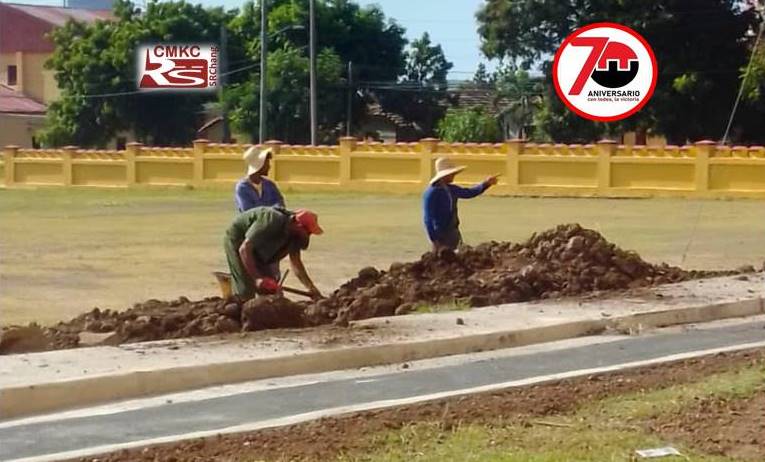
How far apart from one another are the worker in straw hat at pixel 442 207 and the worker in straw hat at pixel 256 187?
93.7 inches

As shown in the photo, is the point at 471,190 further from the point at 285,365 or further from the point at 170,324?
the point at 285,365

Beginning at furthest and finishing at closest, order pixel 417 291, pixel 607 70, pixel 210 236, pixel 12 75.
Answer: pixel 12 75 < pixel 607 70 < pixel 210 236 < pixel 417 291

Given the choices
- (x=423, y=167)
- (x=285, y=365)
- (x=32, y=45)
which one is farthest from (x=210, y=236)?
(x=32, y=45)

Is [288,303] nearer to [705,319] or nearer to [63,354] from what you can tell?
[63,354]

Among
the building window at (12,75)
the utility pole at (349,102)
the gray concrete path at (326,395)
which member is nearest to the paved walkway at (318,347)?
the gray concrete path at (326,395)

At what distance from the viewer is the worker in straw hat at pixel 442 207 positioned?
48.2 ft

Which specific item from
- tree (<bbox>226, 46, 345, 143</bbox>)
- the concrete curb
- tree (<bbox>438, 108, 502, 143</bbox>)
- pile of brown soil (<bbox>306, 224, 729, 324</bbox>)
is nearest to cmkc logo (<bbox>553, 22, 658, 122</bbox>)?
tree (<bbox>438, 108, 502, 143</bbox>)

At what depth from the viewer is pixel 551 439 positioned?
7.43 meters

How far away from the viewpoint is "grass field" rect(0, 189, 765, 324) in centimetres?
1723

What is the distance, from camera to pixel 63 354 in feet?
33.3

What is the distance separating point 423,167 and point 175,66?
2229cm

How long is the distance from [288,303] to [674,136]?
4068cm

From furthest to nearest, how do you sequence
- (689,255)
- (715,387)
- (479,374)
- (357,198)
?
1. (357,198)
2. (689,255)
3. (479,374)
4. (715,387)

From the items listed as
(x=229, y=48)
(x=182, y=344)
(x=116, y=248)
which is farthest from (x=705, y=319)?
(x=229, y=48)
